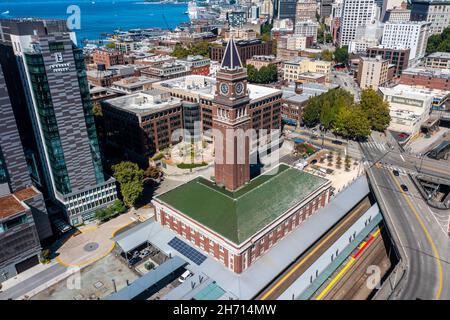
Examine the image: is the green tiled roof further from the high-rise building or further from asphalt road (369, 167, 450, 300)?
the high-rise building

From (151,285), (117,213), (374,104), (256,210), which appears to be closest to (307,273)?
(256,210)

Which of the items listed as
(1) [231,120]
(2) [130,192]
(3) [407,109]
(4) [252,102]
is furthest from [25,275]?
(3) [407,109]

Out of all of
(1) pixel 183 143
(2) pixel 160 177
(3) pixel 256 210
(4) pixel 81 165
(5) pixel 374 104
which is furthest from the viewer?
(5) pixel 374 104

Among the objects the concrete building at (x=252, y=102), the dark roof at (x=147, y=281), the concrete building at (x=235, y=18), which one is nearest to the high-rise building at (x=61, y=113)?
the dark roof at (x=147, y=281)

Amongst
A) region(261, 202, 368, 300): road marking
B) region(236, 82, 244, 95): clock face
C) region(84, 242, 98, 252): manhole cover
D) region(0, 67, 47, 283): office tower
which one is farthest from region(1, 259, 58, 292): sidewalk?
region(236, 82, 244, 95): clock face

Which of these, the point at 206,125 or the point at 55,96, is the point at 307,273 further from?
the point at 206,125

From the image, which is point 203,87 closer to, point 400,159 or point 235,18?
point 235,18

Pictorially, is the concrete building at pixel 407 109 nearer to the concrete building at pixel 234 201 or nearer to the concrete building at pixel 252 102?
the concrete building at pixel 252 102
